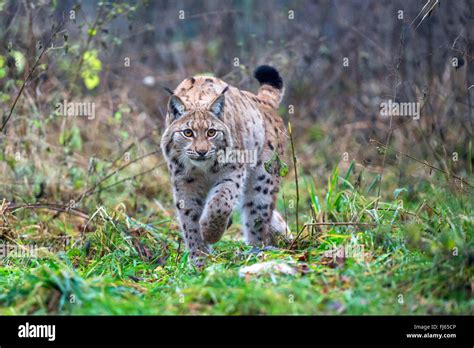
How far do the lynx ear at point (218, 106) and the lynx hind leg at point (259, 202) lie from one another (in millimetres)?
888

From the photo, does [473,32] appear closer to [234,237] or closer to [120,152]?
[234,237]

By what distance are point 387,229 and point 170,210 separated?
4.39m

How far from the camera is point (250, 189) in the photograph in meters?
8.81

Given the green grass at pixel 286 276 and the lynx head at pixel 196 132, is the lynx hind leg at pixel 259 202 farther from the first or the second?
the lynx head at pixel 196 132

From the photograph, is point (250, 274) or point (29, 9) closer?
point (250, 274)

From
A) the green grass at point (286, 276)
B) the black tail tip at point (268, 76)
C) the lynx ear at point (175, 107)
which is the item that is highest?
the black tail tip at point (268, 76)

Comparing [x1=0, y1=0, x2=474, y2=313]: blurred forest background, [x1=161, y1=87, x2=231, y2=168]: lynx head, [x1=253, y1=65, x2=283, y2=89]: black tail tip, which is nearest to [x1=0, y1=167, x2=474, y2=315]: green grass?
[x1=0, y1=0, x2=474, y2=313]: blurred forest background

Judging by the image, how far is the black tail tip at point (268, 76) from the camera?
31.8ft

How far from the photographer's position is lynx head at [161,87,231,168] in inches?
313

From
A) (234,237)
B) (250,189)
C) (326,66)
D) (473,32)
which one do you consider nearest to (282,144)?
(250,189)

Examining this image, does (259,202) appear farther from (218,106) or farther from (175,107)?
(175,107)

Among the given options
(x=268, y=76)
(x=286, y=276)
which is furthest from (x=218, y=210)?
(x=268, y=76)

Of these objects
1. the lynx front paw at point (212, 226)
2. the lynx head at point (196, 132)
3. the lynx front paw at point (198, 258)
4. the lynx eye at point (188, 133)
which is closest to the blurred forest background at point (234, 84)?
the lynx front paw at point (198, 258)

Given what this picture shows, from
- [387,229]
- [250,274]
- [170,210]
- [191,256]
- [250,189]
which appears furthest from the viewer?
[170,210]
